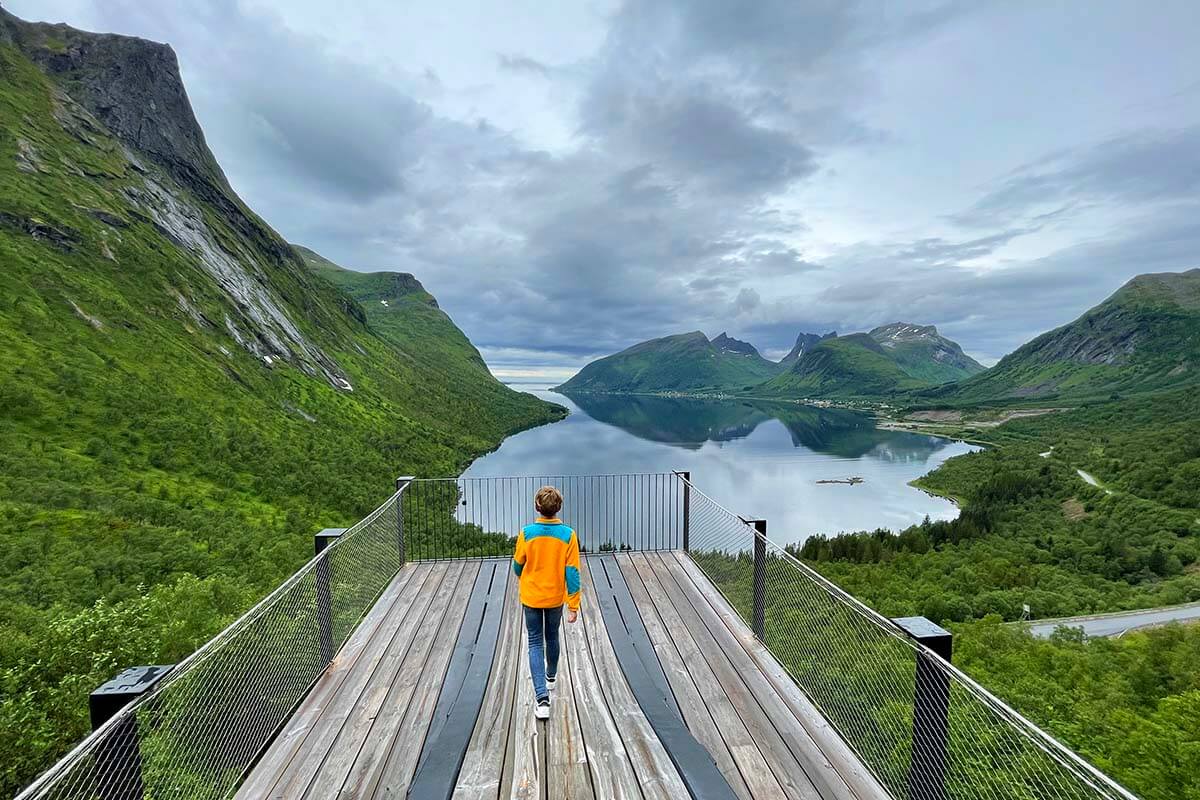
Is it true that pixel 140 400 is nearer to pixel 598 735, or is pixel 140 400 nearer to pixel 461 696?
pixel 461 696

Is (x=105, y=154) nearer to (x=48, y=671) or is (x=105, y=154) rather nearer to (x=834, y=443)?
(x=48, y=671)

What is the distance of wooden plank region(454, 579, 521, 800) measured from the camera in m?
3.59

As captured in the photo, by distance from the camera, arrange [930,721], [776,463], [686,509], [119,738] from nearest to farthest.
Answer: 1. [119,738]
2. [930,721]
3. [686,509]
4. [776,463]

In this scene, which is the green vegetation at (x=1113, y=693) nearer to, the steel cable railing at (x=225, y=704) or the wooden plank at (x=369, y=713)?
the wooden plank at (x=369, y=713)

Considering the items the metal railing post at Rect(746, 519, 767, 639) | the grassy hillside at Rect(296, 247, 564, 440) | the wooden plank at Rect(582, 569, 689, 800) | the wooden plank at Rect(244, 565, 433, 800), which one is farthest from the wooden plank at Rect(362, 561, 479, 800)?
the grassy hillside at Rect(296, 247, 564, 440)

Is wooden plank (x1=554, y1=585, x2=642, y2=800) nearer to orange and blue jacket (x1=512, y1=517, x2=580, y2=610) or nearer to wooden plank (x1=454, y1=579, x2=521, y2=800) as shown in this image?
wooden plank (x1=454, y1=579, x2=521, y2=800)

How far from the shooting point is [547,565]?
13.9 ft

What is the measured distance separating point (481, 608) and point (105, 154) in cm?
6335

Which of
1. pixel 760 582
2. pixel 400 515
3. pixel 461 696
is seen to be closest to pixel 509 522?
pixel 400 515

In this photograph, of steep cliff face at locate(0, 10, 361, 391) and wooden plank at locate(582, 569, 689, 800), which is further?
steep cliff face at locate(0, 10, 361, 391)

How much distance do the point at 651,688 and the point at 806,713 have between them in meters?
1.40

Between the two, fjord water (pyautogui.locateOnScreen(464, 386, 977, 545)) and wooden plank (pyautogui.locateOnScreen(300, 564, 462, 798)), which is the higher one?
wooden plank (pyautogui.locateOnScreen(300, 564, 462, 798))

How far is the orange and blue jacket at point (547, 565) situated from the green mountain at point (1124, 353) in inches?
7916

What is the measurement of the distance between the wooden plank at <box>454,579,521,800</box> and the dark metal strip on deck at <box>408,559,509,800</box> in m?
0.06
